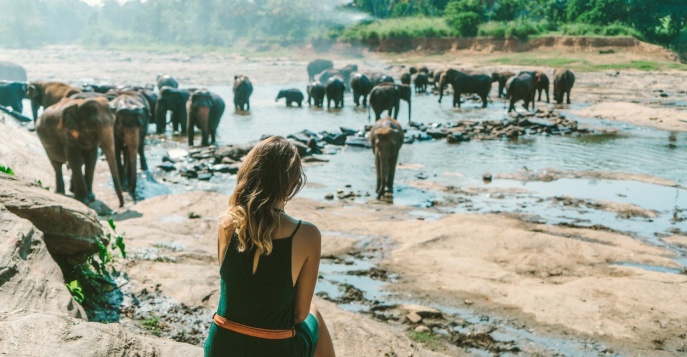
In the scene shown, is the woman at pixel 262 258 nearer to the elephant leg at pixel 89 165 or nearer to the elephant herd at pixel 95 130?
the elephant herd at pixel 95 130

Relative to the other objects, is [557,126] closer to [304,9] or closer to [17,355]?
[17,355]

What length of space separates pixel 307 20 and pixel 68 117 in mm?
82841

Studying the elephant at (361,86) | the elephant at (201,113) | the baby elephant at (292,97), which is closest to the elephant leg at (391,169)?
the elephant at (201,113)

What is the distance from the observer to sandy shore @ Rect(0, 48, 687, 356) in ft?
21.0

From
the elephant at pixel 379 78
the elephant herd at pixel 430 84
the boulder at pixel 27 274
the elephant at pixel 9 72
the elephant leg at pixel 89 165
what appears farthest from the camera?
the elephant at pixel 9 72

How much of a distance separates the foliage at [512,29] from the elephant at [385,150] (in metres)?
45.8

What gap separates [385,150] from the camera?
42.8 ft

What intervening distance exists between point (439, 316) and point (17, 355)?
4568 millimetres

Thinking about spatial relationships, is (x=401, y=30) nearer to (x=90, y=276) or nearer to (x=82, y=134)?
(x=82, y=134)

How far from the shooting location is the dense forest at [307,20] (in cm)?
5466

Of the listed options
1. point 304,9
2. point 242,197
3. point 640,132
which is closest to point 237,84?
point 640,132

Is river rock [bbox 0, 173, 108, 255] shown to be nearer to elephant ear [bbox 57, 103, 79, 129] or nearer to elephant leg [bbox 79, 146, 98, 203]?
elephant ear [bbox 57, 103, 79, 129]

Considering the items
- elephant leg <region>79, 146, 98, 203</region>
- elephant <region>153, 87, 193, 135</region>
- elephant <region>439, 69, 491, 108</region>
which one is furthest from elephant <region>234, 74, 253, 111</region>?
elephant leg <region>79, 146, 98, 203</region>

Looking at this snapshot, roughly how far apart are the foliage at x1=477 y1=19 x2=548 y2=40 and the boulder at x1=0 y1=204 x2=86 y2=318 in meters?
54.7
